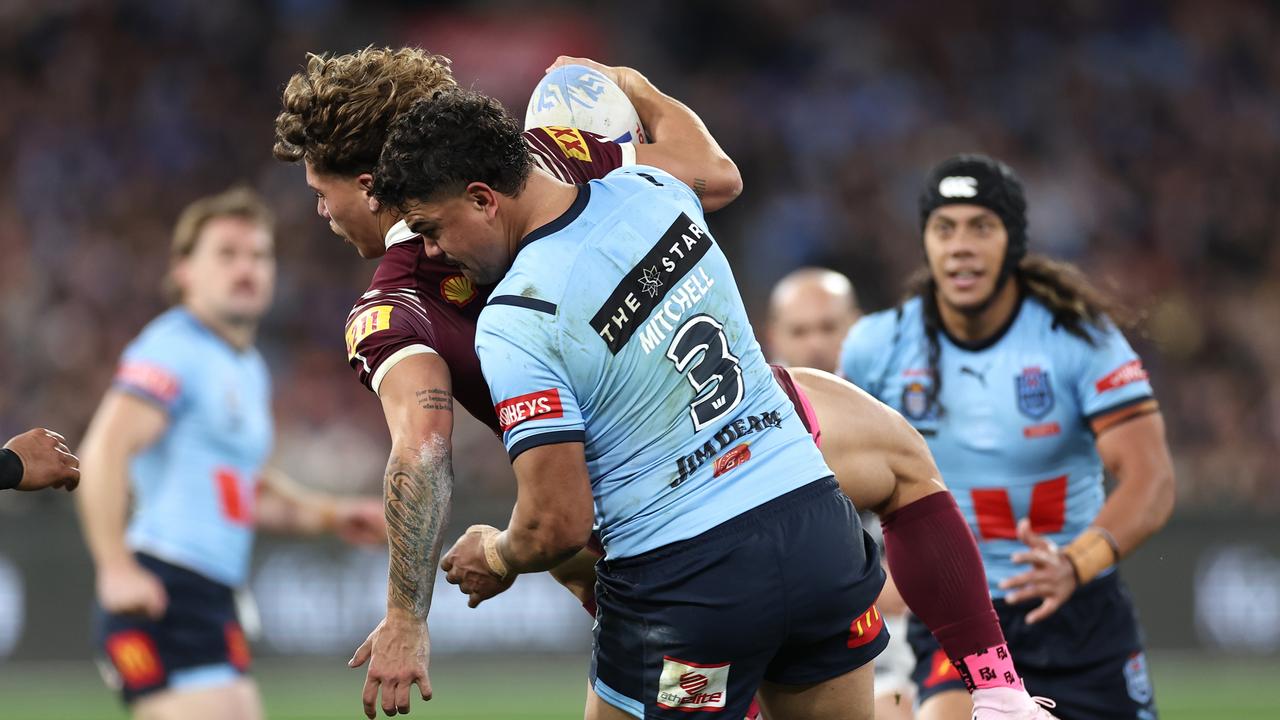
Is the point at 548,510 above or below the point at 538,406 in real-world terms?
below

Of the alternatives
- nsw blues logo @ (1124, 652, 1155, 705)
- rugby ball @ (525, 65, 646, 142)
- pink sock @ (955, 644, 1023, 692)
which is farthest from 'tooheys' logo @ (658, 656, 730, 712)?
nsw blues logo @ (1124, 652, 1155, 705)

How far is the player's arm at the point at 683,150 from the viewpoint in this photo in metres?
4.88

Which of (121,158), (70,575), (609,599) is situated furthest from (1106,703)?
(121,158)

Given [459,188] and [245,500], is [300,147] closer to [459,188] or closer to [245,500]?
[459,188]

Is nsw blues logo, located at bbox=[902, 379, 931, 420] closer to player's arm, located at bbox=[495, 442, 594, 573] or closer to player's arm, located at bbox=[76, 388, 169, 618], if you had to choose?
player's arm, located at bbox=[495, 442, 594, 573]

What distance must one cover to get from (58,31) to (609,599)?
662 inches

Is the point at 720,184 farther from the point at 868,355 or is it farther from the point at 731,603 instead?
the point at 868,355

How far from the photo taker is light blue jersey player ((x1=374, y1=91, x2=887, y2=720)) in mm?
4070

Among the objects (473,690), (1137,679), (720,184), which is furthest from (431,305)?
(473,690)

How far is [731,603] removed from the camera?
13.6ft

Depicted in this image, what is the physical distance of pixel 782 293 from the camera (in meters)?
7.74

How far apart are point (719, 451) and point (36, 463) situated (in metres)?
2.04

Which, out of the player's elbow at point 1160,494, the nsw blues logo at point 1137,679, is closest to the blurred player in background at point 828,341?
the nsw blues logo at point 1137,679

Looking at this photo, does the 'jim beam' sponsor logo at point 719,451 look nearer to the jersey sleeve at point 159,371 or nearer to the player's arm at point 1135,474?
the player's arm at point 1135,474
